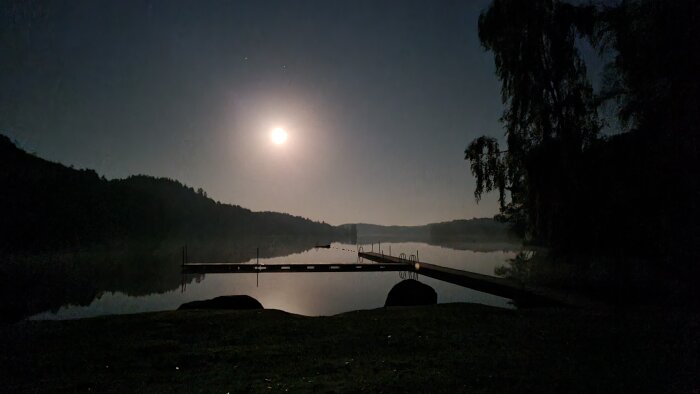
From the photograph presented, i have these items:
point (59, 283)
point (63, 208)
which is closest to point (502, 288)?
point (59, 283)

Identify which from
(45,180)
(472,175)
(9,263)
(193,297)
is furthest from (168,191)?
(472,175)

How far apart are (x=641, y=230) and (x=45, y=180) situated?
82050 mm

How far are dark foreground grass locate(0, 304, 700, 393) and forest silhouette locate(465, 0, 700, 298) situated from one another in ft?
14.1

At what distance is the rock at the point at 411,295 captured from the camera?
55.2 feet

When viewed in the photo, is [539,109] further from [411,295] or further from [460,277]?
[460,277]

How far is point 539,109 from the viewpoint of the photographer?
1700 cm

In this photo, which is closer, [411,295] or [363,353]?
[363,353]

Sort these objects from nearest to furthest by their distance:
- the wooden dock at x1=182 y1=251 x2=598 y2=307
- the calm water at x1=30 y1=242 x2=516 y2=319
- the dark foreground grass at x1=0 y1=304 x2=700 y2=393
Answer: the dark foreground grass at x1=0 y1=304 x2=700 y2=393
the wooden dock at x1=182 y1=251 x2=598 y2=307
the calm water at x1=30 y1=242 x2=516 y2=319

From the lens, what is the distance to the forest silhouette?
12578mm

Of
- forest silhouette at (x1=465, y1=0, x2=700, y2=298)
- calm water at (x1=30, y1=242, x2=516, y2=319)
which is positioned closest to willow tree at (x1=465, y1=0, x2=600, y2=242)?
forest silhouette at (x1=465, y1=0, x2=700, y2=298)

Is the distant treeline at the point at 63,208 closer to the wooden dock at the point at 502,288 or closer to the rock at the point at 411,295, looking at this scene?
the wooden dock at the point at 502,288

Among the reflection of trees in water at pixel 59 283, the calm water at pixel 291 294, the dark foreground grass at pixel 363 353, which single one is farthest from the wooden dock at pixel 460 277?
the reflection of trees in water at pixel 59 283

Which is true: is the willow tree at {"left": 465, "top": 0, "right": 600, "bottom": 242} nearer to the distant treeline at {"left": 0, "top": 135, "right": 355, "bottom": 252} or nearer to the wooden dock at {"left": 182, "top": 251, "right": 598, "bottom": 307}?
the wooden dock at {"left": 182, "top": 251, "right": 598, "bottom": 307}

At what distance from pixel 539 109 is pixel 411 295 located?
9.35 metres
